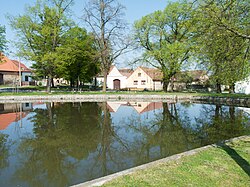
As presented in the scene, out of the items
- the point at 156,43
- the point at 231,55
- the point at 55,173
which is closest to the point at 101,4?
the point at 156,43

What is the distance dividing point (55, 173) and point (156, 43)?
93.3ft

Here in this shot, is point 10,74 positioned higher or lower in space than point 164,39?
lower

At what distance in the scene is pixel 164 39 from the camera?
103 ft

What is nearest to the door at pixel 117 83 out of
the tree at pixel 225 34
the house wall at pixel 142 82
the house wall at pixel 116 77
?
the house wall at pixel 116 77

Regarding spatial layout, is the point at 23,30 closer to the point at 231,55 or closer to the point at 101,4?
the point at 101,4

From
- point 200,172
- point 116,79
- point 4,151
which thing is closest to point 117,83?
point 116,79

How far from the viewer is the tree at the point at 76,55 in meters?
28.5

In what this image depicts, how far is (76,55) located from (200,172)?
3059 cm

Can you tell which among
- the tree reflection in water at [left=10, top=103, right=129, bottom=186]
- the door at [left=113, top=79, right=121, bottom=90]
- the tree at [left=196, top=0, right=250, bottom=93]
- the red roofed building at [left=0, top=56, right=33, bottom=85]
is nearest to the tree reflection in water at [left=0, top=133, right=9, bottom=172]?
the tree reflection in water at [left=10, top=103, right=129, bottom=186]

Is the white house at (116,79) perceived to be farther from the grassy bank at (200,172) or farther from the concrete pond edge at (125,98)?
the grassy bank at (200,172)

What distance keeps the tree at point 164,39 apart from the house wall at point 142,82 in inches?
420

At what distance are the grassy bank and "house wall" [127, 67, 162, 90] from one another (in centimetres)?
3774

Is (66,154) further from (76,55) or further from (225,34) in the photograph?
(76,55)

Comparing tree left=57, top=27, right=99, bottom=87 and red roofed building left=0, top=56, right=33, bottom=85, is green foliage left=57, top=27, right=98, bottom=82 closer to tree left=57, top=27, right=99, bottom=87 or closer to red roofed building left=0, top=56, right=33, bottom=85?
tree left=57, top=27, right=99, bottom=87
